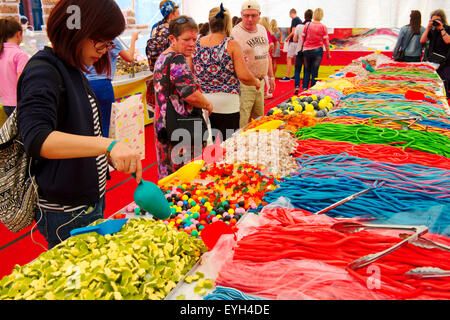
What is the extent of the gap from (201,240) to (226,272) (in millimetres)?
240

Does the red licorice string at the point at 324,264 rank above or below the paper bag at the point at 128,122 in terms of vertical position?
below

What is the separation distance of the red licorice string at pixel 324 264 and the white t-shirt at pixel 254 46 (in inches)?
105

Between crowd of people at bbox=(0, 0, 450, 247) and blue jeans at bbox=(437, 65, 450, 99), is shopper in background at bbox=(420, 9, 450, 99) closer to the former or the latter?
blue jeans at bbox=(437, 65, 450, 99)

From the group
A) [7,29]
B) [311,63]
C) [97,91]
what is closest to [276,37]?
[311,63]

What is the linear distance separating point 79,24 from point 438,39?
274 inches

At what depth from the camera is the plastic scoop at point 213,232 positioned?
141 centimetres

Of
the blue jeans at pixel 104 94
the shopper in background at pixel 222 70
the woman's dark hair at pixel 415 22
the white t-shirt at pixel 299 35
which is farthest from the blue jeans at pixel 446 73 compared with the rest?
the blue jeans at pixel 104 94

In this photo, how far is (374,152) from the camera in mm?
2188

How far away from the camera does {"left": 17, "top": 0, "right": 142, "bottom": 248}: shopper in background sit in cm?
112

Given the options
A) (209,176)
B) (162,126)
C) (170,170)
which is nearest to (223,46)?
(162,126)

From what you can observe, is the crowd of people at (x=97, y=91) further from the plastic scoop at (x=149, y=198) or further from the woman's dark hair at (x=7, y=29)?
the plastic scoop at (x=149, y=198)

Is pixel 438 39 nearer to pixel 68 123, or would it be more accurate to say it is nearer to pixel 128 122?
pixel 128 122
